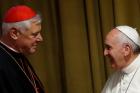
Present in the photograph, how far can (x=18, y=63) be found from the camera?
2.27 meters

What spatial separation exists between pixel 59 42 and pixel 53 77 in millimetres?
326

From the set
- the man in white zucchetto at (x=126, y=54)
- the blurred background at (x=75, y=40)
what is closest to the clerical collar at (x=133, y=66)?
the man in white zucchetto at (x=126, y=54)

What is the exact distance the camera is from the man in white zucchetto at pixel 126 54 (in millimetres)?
2453

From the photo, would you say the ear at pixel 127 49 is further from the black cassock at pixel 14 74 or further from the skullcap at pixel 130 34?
the black cassock at pixel 14 74

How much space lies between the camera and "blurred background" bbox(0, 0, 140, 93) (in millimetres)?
3053

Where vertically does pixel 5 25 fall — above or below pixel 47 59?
above

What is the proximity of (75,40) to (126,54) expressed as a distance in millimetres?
745

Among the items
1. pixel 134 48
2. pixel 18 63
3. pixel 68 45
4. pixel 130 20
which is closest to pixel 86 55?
pixel 68 45

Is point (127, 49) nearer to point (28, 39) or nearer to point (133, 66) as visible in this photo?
point (133, 66)

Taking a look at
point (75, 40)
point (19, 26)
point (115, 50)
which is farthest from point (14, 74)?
point (75, 40)

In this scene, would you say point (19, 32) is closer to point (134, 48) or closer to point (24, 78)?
point (24, 78)

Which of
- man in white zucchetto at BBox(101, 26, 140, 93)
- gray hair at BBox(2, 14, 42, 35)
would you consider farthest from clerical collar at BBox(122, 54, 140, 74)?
gray hair at BBox(2, 14, 42, 35)

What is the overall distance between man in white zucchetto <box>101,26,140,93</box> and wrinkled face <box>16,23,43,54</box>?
0.54 metres

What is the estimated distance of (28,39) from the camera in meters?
2.25
